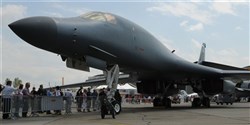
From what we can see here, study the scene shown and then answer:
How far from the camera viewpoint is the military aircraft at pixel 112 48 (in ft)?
34.5

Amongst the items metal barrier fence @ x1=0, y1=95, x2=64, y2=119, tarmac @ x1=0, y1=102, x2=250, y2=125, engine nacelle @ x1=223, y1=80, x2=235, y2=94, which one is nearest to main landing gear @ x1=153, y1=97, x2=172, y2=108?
engine nacelle @ x1=223, y1=80, x2=235, y2=94

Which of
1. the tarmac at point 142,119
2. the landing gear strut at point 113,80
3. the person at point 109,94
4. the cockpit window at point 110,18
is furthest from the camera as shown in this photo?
the cockpit window at point 110,18

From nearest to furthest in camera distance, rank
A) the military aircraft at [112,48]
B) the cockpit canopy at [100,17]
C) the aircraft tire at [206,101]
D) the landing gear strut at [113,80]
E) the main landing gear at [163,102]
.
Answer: the military aircraft at [112,48] < the landing gear strut at [113,80] < the cockpit canopy at [100,17] < the aircraft tire at [206,101] < the main landing gear at [163,102]

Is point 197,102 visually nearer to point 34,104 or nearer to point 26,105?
Answer: point 34,104

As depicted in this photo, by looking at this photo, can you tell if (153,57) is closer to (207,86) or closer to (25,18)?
(207,86)

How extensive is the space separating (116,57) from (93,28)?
5.32 ft

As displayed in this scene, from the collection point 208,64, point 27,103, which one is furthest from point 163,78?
point 27,103

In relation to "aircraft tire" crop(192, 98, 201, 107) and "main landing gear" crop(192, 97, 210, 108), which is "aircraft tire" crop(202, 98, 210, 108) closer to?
"main landing gear" crop(192, 97, 210, 108)

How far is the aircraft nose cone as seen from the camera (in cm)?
998

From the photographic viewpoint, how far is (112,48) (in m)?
12.6

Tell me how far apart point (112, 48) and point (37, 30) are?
3.27m

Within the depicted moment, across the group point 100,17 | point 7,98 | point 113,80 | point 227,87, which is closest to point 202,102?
point 227,87

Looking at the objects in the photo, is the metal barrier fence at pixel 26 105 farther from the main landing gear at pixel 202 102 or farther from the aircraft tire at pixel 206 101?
the aircraft tire at pixel 206 101

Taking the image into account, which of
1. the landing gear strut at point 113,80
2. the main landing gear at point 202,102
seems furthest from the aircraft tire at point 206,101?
the landing gear strut at point 113,80
